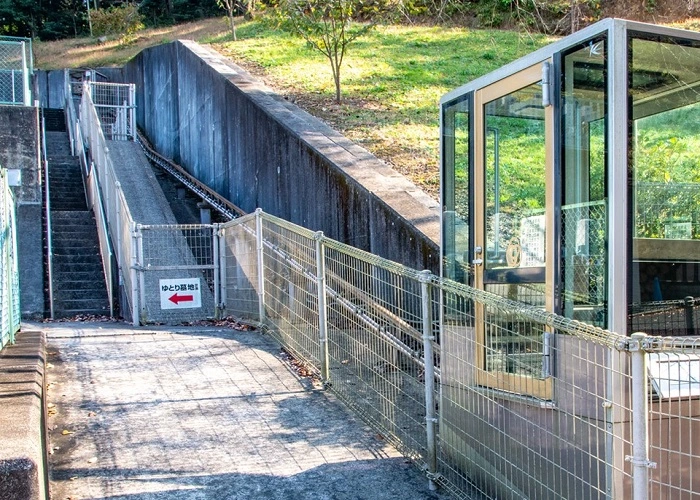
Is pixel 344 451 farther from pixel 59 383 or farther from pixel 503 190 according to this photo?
pixel 59 383

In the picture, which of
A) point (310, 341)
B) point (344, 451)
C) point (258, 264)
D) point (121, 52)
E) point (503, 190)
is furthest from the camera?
point (121, 52)

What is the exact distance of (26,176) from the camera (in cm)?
1753

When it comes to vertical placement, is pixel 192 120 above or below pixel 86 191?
above

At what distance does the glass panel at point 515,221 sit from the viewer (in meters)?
4.29

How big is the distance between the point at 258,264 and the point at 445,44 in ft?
54.2

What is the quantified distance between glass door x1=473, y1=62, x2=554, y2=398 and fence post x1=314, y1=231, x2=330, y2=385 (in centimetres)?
226

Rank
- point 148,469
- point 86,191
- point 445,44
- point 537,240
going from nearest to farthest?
point 537,240
point 148,469
point 86,191
point 445,44

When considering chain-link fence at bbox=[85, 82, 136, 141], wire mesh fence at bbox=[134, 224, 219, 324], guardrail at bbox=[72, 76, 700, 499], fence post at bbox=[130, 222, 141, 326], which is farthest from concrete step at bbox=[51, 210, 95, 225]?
guardrail at bbox=[72, 76, 700, 499]

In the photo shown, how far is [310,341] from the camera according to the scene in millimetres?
7477

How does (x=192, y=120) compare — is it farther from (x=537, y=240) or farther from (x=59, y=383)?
(x=537, y=240)

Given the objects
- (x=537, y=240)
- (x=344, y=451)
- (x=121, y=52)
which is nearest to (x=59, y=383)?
(x=344, y=451)

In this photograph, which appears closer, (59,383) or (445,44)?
(59,383)

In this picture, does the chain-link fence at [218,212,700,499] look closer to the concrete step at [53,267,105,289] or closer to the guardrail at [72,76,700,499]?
the guardrail at [72,76,700,499]

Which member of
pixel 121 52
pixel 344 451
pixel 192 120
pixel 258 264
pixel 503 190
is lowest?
pixel 344 451
